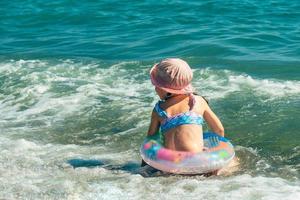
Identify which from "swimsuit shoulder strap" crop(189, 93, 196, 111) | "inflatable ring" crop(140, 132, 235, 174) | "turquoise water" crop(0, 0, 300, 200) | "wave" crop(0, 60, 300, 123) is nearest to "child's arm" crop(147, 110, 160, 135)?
"inflatable ring" crop(140, 132, 235, 174)

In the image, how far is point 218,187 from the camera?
5371 mm

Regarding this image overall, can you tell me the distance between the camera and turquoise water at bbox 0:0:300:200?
18.4ft

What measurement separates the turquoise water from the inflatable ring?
12 cm

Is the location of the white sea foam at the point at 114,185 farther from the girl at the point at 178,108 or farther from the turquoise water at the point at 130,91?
the girl at the point at 178,108

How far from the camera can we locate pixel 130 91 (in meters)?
9.53

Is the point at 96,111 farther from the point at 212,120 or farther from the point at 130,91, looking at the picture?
the point at 212,120

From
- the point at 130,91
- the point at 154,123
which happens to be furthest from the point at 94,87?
the point at 154,123

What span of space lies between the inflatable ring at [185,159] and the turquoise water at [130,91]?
121 millimetres

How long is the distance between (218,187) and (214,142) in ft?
2.19

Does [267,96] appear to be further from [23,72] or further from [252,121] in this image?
[23,72]

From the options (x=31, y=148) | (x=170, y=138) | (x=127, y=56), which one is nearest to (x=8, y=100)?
(x=31, y=148)

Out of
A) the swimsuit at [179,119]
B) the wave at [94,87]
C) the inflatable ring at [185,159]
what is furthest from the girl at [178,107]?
the wave at [94,87]

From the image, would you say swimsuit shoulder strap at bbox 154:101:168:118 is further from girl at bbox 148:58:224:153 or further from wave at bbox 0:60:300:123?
wave at bbox 0:60:300:123

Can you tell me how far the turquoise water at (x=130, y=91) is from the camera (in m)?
5.61
